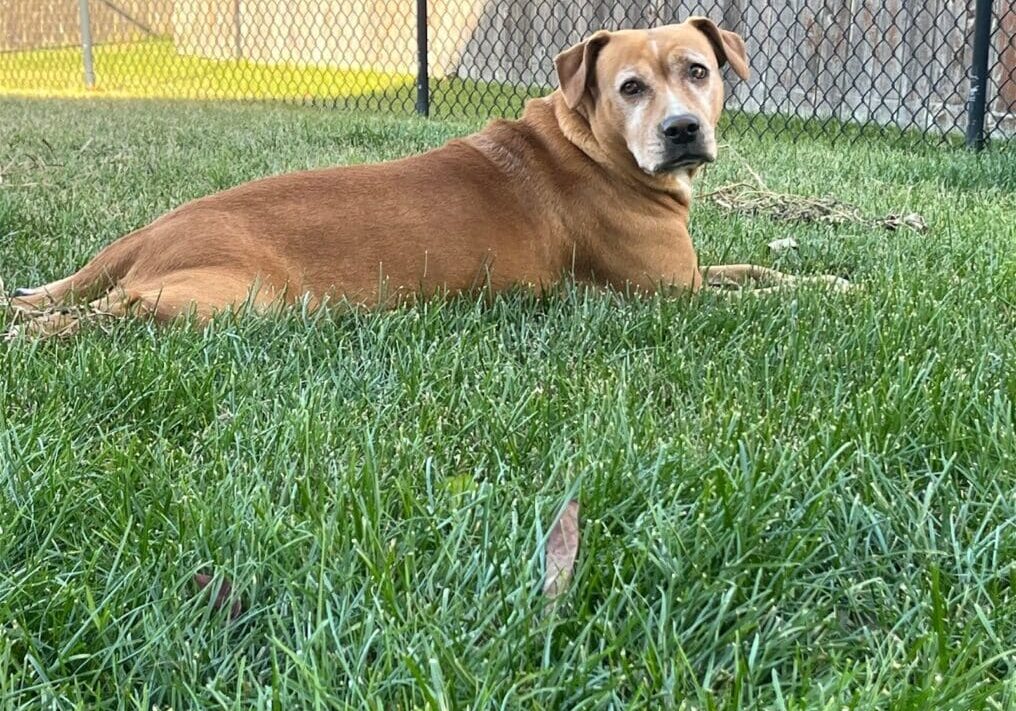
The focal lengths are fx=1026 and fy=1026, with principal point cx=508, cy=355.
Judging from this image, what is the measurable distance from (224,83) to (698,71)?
1234 cm

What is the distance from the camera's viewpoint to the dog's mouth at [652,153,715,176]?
3082 mm

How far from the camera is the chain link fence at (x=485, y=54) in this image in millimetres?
7828

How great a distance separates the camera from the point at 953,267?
315 centimetres

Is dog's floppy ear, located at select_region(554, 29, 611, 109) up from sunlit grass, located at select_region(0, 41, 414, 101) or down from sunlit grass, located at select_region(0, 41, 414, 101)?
up

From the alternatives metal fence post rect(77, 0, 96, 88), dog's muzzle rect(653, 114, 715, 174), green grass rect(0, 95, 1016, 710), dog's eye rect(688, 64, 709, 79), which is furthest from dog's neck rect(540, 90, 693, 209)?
metal fence post rect(77, 0, 96, 88)

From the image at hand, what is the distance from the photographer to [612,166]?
324 centimetres

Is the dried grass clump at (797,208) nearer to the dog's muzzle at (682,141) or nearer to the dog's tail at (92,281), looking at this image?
the dog's muzzle at (682,141)

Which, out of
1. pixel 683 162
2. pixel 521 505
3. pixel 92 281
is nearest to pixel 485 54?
pixel 683 162

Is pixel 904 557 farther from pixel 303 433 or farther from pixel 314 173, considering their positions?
pixel 314 173

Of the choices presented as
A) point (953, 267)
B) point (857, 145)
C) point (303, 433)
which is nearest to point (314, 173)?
point (303, 433)

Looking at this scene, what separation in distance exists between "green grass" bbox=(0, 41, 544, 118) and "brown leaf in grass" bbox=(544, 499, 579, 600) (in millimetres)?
7941

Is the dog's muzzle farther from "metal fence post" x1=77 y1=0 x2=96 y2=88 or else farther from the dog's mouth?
"metal fence post" x1=77 y1=0 x2=96 y2=88

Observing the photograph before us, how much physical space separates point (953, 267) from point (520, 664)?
246 cm

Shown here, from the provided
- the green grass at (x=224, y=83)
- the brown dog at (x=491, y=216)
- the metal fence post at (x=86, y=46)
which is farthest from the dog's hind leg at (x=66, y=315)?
the metal fence post at (x=86, y=46)
